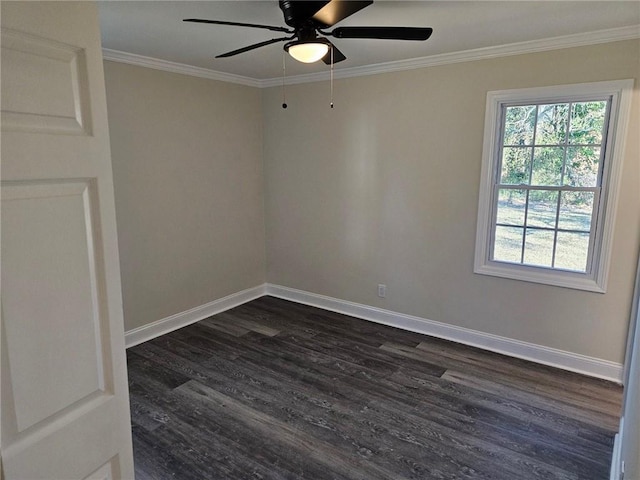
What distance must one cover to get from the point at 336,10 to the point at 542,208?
7.64 feet

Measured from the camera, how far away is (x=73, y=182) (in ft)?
3.18

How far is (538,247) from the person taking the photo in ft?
11.1

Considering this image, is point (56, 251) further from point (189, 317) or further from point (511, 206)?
point (189, 317)

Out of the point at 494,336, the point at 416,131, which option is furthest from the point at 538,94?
the point at 494,336

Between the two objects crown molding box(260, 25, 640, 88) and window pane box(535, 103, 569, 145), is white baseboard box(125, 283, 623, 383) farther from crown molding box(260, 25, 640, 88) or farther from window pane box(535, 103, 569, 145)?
crown molding box(260, 25, 640, 88)

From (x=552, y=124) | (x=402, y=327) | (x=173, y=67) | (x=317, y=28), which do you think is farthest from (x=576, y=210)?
(x=173, y=67)

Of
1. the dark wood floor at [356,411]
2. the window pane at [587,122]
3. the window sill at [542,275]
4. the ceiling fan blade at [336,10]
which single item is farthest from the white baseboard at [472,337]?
the ceiling fan blade at [336,10]

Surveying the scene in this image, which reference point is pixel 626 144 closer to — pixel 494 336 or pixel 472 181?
pixel 472 181

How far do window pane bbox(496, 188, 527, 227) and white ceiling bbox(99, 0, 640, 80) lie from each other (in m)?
1.17

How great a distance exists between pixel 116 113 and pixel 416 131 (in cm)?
262

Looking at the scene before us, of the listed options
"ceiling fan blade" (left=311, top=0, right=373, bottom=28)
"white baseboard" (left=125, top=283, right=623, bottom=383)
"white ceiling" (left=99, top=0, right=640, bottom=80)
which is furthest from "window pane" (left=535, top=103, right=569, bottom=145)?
"ceiling fan blade" (left=311, top=0, right=373, bottom=28)

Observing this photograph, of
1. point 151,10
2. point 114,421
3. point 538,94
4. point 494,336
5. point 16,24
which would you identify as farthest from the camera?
point 494,336

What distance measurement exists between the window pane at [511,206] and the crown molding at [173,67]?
289cm

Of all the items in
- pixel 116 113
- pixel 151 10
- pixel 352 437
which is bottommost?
pixel 352 437
